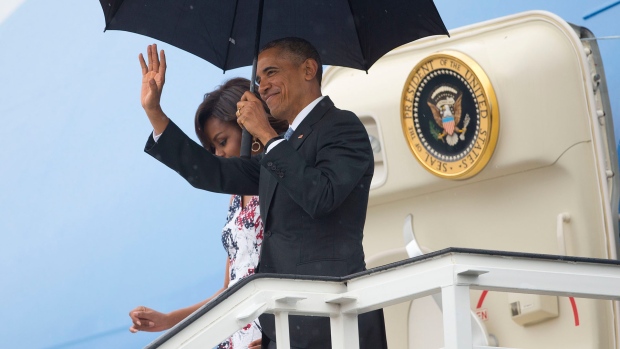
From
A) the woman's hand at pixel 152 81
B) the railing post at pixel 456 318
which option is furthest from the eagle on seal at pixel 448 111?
the railing post at pixel 456 318

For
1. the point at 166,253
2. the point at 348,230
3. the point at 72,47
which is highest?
the point at 72,47

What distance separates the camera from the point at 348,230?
242 cm

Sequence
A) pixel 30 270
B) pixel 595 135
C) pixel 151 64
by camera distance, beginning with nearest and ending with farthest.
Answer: pixel 151 64 < pixel 595 135 < pixel 30 270

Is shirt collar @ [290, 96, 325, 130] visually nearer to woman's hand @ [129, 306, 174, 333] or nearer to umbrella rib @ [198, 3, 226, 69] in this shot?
umbrella rib @ [198, 3, 226, 69]

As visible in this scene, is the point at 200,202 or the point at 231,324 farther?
the point at 200,202

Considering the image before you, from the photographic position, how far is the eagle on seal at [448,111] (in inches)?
141

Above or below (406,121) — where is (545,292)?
below

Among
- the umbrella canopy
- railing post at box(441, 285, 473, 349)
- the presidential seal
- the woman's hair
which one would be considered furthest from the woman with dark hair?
railing post at box(441, 285, 473, 349)

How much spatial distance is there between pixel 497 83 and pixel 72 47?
125 inches

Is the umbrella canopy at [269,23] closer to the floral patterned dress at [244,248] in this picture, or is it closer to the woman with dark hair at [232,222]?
the woman with dark hair at [232,222]

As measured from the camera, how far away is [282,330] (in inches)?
79.3

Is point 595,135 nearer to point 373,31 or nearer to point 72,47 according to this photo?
point 373,31

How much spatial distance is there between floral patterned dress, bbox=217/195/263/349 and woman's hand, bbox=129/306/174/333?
0.19 m

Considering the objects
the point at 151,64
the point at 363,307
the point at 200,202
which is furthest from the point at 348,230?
the point at 200,202
